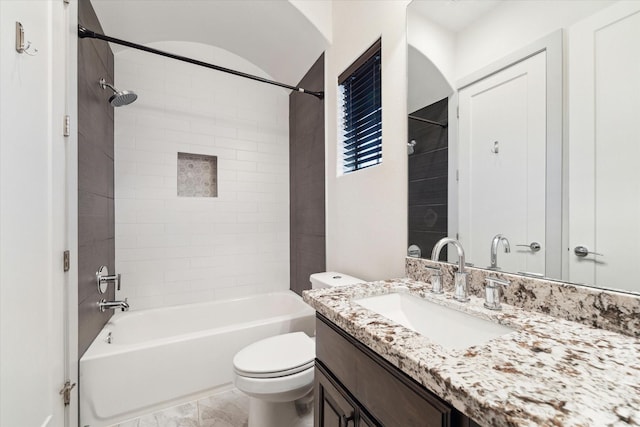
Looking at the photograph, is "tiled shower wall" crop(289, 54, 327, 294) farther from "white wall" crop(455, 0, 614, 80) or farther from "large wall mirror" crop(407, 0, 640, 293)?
"white wall" crop(455, 0, 614, 80)

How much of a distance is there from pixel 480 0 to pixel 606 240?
0.99 metres

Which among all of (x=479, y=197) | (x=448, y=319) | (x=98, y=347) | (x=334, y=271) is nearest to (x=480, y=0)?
(x=479, y=197)

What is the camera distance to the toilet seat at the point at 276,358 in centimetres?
128

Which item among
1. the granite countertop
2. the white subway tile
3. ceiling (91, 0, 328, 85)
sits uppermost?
ceiling (91, 0, 328, 85)

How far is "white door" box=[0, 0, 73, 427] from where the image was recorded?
2.72ft

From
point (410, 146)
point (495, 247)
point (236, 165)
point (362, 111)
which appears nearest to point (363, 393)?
point (495, 247)

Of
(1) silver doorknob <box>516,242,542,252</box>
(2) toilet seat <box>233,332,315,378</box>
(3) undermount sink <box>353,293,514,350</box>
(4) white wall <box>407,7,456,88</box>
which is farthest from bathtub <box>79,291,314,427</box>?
(4) white wall <box>407,7,456,88</box>

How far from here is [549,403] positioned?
39 centimetres

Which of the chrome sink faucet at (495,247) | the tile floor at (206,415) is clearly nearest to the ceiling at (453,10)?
the chrome sink faucet at (495,247)

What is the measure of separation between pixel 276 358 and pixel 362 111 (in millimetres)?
1625

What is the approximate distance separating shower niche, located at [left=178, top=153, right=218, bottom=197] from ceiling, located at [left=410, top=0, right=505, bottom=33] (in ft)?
6.97

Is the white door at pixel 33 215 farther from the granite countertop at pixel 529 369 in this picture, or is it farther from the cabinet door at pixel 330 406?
the granite countertop at pixel 529 369

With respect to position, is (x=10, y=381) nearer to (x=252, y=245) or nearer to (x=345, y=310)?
(x=345, y=310)

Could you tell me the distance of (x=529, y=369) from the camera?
495 millimetres
